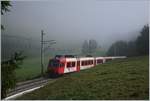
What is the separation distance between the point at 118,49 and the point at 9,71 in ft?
178

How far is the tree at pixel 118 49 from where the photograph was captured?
61369 millimetres

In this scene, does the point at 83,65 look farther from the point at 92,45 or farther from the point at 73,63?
the point at 92,45

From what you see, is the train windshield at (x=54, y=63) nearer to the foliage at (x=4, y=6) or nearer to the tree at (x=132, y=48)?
the foliage at (x=4, y=6)

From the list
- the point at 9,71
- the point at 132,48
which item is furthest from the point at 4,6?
the point at 132,48

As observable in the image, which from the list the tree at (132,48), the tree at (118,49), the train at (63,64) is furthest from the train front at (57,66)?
the tree at (118,49)

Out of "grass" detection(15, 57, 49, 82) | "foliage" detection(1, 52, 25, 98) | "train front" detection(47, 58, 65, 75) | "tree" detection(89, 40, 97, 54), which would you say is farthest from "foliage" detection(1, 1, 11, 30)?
"tree" detection(89, 40, 97, 54)

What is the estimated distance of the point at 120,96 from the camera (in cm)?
943

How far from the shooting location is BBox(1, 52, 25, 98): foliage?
11.4 metres

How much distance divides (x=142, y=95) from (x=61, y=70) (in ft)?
63.7

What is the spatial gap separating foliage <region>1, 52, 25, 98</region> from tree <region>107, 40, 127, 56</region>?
49.3 metres

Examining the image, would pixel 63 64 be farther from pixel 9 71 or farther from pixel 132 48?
pixel 132 48

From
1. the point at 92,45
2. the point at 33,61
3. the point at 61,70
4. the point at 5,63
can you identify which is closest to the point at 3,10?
the point at 5,63

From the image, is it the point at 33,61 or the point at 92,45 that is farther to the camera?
the point at 92,45

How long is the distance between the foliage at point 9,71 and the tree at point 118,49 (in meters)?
49.3
